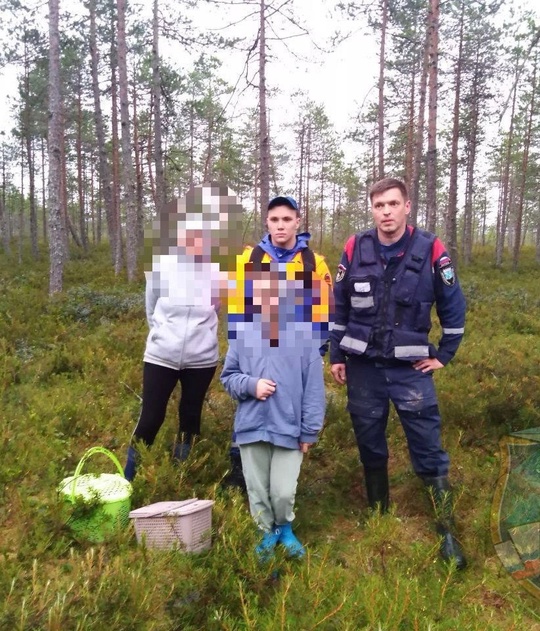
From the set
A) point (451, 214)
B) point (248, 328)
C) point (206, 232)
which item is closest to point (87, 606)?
point (248, 328)

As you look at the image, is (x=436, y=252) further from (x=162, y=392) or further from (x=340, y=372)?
(x=162, y=392)

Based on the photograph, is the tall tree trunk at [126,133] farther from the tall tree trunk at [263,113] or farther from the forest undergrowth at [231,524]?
the forest undergrowth at [231,524]

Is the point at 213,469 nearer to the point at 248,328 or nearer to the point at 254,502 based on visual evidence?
the point at 254,502

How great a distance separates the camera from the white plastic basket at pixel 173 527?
9.50 ft

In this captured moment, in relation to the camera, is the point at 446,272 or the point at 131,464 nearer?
Result: the point at 446,272

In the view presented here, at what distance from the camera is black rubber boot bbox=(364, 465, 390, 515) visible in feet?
12.0

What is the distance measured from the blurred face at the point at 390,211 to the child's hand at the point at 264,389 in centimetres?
129

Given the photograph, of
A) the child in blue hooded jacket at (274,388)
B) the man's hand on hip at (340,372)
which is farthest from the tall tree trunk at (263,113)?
the child in blue hooded jacket at (274,388)

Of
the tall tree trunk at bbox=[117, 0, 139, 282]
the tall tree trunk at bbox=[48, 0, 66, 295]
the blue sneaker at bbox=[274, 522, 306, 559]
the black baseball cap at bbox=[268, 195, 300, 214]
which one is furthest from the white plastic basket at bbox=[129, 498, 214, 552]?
the tall tree trunk at bbox=[117, 0, 139, 282]

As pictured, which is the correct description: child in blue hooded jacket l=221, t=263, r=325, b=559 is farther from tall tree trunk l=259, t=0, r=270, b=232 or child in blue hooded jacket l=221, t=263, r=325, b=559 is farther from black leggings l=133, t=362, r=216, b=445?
tall tree trunk l=259, t=0, r=270, b=232

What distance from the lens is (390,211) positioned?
129 inches

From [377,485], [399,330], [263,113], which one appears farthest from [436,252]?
[263,113]

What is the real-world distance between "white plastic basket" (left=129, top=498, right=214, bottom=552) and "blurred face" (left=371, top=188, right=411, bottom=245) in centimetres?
211

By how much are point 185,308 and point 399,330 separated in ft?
4.80
